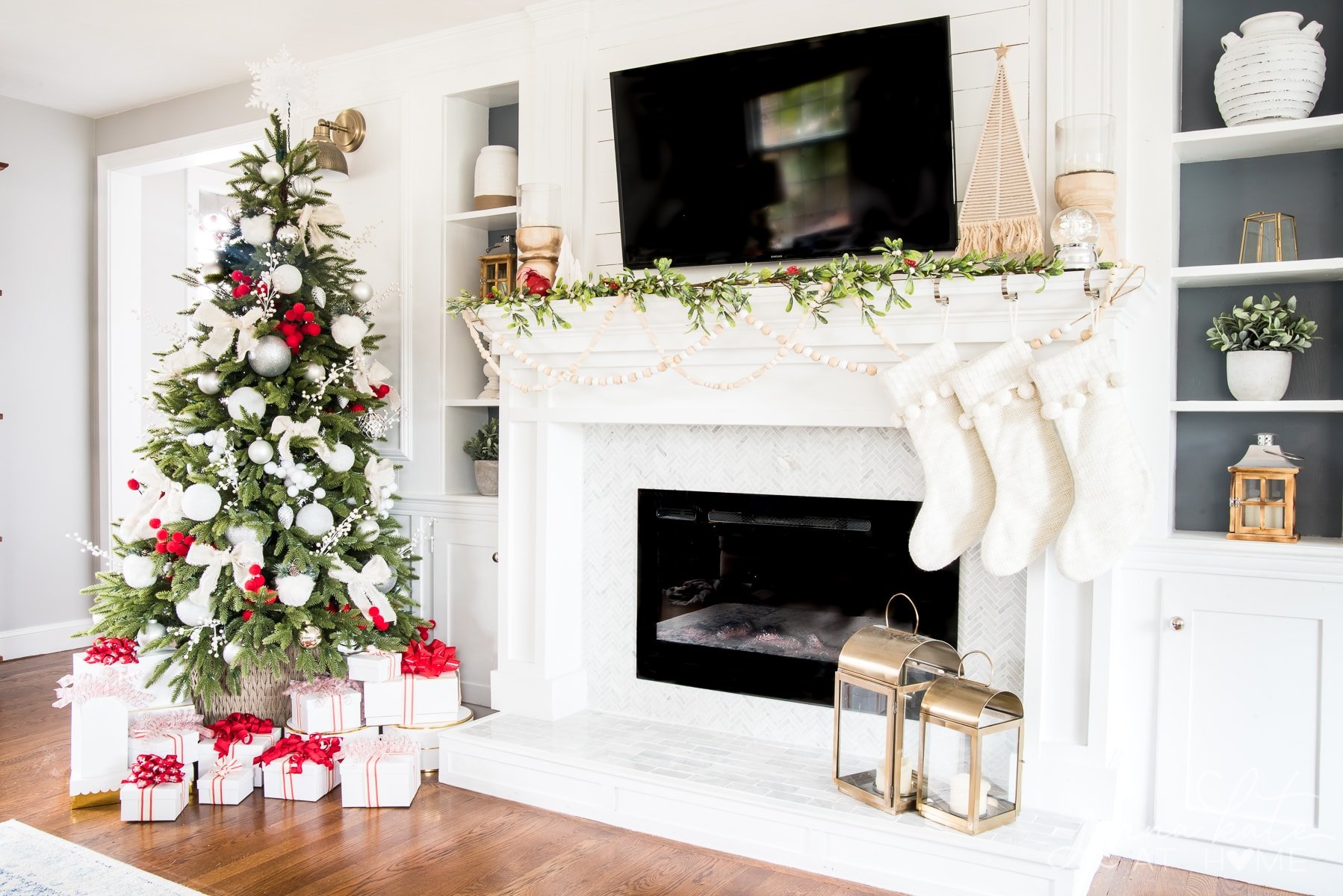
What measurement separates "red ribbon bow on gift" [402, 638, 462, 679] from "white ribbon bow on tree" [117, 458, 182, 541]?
0.82 metres

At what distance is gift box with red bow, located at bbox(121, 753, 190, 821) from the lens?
264 cm

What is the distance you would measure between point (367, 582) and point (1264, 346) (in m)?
2.59


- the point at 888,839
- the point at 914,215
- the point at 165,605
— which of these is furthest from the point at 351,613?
the point at 914,215

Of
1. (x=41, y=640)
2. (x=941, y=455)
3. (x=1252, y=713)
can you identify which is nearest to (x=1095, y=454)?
(x=941, y=455)

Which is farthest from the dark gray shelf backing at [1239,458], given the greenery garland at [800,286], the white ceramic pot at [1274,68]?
the white ceramic pot at [1274,68]

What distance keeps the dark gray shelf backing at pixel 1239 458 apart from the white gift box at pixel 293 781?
2.44m

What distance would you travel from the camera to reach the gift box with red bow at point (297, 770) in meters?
2.82

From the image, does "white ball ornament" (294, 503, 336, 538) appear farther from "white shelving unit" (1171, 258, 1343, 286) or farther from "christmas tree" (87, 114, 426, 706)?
"white shelving unit" (1171, 258, 1343, 286)

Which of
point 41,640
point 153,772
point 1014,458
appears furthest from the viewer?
point 41,640

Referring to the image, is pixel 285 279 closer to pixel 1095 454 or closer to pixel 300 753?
pixel 300 753

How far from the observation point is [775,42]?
2.88 metres

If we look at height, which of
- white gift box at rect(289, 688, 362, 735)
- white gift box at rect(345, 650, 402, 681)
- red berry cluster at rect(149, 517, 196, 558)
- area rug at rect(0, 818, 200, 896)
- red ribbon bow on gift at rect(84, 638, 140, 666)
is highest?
red berry cluster at rect(149, 517, 196, 558)

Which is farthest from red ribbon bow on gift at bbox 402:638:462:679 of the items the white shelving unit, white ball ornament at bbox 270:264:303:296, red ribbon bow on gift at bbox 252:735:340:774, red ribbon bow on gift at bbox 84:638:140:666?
the white shelving unit

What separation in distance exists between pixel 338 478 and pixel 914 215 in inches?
76.2
